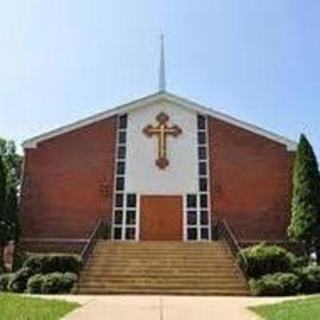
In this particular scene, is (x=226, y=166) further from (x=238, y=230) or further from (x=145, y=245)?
(x=145, y=245)

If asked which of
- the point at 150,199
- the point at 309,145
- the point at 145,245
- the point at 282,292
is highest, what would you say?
the point at 309,145

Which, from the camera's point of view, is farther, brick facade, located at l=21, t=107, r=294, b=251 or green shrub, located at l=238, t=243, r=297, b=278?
brick facade, located at l=21, t=107, r=294, b=251

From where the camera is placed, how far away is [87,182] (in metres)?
27.3

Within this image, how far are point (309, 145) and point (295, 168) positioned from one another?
119 centimetres

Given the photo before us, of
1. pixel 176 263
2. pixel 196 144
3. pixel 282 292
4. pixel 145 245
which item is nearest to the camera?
pixel 282 292

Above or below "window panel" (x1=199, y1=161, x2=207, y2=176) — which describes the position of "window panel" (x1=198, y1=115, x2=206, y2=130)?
above

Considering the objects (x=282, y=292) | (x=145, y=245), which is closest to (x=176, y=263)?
(x=145, y=245)

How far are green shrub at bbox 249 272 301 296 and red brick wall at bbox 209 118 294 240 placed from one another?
722 cm

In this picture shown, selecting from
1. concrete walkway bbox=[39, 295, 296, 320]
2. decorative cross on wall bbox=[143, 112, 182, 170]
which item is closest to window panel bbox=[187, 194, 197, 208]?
decorative cross on wall bbox=[143, 112, 182, 170]

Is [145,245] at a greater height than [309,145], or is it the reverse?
[309,145]

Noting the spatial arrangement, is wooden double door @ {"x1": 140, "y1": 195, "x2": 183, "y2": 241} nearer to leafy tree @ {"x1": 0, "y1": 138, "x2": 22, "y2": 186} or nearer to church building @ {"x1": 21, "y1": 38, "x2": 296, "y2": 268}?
church building @ {"x1": 21, "y1": 38, "x2": 296, "y2": 268}

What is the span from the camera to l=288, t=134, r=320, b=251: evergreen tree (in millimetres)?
25219

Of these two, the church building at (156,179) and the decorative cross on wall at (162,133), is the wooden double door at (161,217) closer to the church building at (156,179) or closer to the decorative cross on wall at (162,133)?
the church building at (156,179)

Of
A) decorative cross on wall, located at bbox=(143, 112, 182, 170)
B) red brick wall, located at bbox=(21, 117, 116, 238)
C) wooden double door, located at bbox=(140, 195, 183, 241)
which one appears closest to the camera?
red brick wall, located at bbox=(21, 117, 116, 238)
